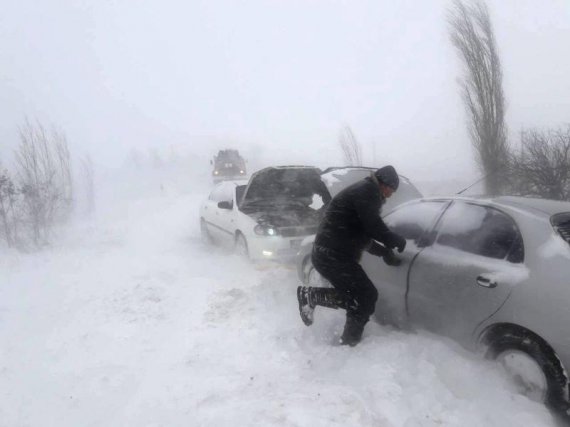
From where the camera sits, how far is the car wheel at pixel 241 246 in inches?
277

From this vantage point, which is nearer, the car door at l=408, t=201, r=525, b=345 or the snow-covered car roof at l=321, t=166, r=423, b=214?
the car door at l=408, t=201, r=525, b=345

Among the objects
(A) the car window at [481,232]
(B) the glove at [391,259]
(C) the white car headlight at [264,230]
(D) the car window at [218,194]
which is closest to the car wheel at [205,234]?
(D) the car window at [218,194]

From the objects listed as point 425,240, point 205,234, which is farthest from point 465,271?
point 205,234

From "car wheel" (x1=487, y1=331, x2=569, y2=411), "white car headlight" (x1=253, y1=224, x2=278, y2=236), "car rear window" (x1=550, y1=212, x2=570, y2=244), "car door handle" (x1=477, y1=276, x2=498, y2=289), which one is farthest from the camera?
"white car headlight" (x1=253, y1=224, x2=278, y2=236)

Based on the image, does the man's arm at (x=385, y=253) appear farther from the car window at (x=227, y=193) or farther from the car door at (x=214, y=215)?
the car door at (x=214, y=215)

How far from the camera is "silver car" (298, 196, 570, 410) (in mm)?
2588

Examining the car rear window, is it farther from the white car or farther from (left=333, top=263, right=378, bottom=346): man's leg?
the white car

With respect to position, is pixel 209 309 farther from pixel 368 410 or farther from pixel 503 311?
pixel 503 311

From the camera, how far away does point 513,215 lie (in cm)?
307

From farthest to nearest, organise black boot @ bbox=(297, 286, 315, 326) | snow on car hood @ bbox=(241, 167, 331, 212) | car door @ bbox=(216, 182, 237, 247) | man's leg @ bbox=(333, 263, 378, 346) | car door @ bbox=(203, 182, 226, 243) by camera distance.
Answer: car door @ bbox=(203, 182, 226, 243), snow on car hood @ bbox=(241, 167, 331, 212), car door @ bbox=(216, 182, 237, 247), black boot @ bbox=(297, 286, 315, 326), man's leg @ bbox=(333, 263, 378, 346)

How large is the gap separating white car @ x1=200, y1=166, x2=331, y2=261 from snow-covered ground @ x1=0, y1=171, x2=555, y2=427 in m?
0.52

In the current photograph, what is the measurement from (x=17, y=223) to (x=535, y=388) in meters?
12.7

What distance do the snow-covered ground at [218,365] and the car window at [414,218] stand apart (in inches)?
38.2

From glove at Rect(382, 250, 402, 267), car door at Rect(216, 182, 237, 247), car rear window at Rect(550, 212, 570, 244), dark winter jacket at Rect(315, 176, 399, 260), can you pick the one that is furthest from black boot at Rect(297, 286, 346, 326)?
car door at Rect(216, 182, 237, 247)
